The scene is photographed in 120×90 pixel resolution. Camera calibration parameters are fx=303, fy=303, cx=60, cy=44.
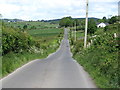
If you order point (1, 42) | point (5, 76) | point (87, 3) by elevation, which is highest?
point (87, 3)

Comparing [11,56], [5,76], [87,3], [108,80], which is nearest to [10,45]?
[11,56]

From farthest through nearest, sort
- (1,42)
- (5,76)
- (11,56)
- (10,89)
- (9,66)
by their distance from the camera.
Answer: (11,56)
(1,42)
(9,66)
(5,76)
(10,89)

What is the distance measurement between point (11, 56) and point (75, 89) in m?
9.98

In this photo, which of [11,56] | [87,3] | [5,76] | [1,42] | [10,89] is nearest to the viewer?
[10,89]

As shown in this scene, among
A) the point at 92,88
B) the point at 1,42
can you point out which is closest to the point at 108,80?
the point at 92,88

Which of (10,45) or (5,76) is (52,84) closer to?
(5,76)

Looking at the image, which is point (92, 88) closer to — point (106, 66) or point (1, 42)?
point (106, 66)

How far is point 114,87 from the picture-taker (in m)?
11.5

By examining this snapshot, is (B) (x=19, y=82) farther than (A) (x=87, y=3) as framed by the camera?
No

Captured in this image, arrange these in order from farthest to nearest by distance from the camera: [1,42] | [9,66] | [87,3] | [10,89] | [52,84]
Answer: [87,3], [1,42], [9,66], [52,84], [10,89]

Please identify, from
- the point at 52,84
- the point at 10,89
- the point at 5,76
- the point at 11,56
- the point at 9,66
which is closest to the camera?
the point at 10,89

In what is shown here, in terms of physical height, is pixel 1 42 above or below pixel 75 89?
above

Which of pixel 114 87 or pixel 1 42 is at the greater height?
pixel 1 42

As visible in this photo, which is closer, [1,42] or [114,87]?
[114,87]
